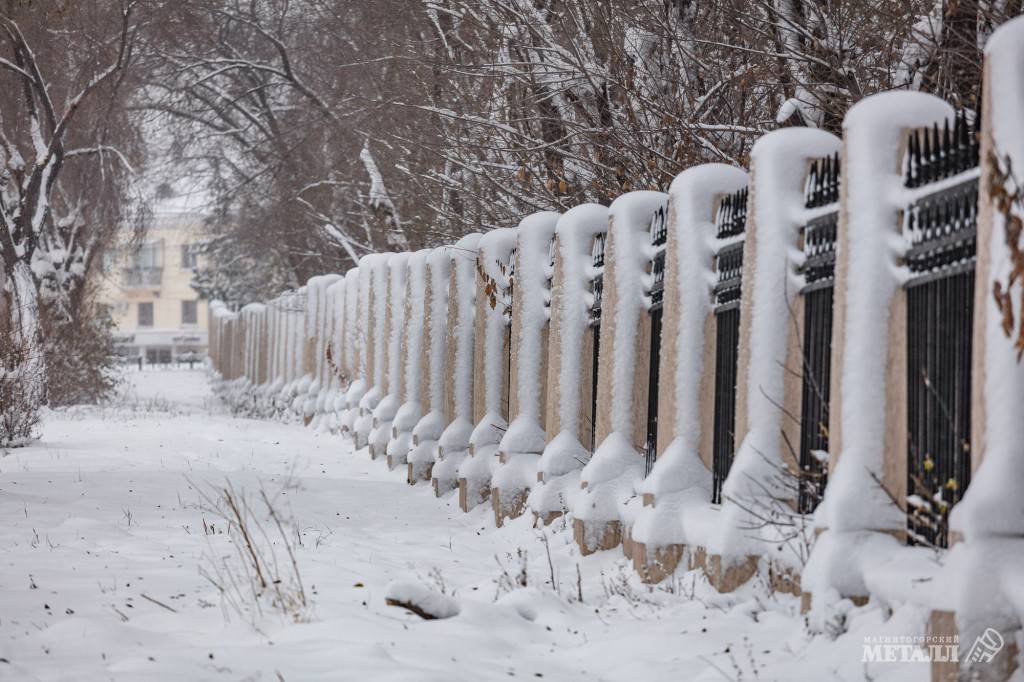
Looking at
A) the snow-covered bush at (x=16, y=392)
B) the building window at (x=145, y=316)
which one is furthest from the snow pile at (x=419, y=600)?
the building window at (x=145, y=316)

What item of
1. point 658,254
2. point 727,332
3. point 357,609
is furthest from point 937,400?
point 658,254

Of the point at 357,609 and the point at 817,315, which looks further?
the point at 357,609

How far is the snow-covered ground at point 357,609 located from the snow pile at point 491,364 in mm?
252

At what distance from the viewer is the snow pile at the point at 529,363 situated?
7121mm

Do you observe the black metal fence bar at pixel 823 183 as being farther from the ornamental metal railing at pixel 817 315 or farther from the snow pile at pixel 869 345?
the snow pile at pixel 869 345

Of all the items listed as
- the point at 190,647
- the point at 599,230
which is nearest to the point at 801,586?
the point at 190,647

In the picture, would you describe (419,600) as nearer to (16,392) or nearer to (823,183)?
(823,183)

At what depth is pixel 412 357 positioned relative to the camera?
9.82 meters

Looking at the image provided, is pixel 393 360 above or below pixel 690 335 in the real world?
below

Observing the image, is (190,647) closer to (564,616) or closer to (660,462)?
(564,616)

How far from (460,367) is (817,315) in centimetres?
441

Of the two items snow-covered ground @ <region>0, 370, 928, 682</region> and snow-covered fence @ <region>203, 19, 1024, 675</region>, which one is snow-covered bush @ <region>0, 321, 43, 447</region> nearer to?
snow-covered ground @ <region>0, 370, 928, 682</region>

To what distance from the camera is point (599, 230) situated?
22.0 feet

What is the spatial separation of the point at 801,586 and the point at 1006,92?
170 cm
